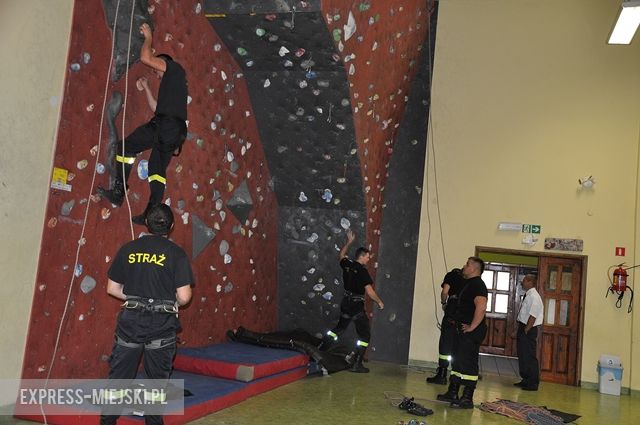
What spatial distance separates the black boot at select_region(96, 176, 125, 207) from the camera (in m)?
4.83

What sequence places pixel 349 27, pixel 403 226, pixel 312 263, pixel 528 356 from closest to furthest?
pixel 349 27, pixel 528 356, pixel 312 263, pixel 403 226

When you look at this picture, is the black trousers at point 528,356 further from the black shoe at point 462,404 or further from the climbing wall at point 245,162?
the black shoe at point 462,404

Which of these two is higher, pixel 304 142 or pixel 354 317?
pixel 304 142

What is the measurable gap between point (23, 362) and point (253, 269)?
3.73 metres

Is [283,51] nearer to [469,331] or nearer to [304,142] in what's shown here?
[304,142]

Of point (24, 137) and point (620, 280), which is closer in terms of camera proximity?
point (24, 137)

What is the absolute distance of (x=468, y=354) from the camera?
19.2ft

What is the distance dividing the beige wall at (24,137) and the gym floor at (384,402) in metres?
0.81

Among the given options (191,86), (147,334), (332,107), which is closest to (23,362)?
(147,334)

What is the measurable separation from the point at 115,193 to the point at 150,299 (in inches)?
59.9

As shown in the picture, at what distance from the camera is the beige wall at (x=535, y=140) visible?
8516mm

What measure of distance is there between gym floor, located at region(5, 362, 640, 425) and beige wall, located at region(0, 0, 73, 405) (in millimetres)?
809

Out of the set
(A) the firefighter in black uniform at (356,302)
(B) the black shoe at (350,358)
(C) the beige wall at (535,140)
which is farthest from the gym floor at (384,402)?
(C) the beige wall at (535,140)

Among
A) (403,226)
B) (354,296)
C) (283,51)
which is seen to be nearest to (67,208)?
(283,51)
